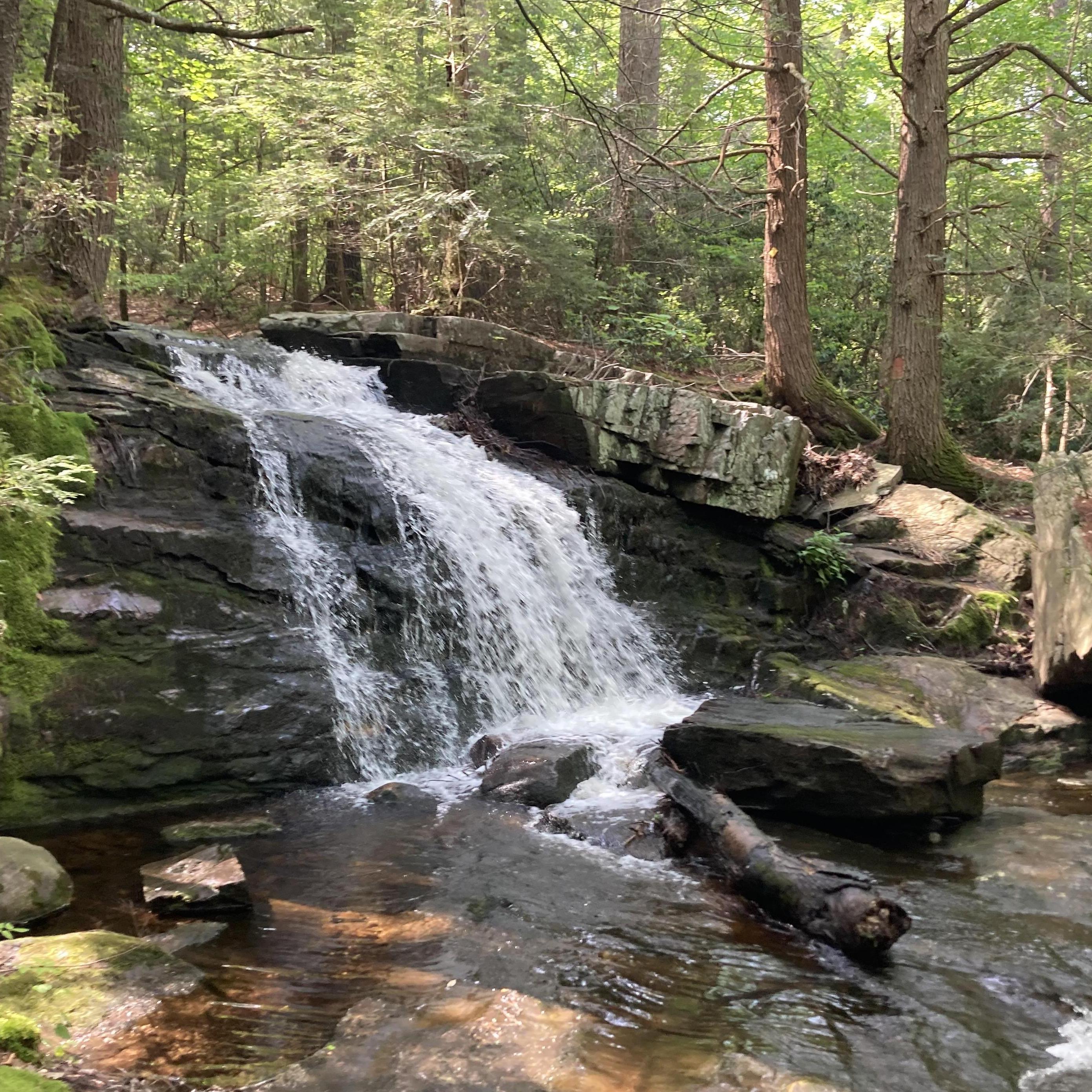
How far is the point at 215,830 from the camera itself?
211 inches

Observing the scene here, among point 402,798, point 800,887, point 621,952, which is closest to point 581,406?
point 402,798

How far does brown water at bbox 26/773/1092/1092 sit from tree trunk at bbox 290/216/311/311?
12540 mm

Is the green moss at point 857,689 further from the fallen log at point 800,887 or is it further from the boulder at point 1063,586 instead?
the fallen log at point 800,887

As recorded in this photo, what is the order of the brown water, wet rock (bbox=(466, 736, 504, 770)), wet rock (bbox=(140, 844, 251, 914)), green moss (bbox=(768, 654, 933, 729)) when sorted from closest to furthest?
the brown water
wet rock (bbox=(140, 844, 251, 914))
wet rock (bbox=(466, 736, 504, 770))
green moss (bbox=(768, 654, 933, 729))

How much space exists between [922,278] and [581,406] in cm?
511

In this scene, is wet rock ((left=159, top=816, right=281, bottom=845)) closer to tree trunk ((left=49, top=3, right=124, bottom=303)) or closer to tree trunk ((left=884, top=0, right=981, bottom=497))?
tree trunk ((left=49, top=3, right=124, bottom=303))

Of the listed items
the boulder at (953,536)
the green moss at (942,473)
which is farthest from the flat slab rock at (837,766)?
the green moss at (942,473)

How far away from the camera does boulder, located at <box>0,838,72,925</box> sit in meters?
3.95

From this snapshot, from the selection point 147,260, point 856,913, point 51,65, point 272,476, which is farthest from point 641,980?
point 147,260

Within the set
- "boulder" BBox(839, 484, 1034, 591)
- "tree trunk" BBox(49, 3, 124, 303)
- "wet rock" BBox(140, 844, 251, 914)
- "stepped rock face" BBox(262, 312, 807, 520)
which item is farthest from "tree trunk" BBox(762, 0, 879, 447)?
"wet rock" BBox(140, 844, 251, 914)

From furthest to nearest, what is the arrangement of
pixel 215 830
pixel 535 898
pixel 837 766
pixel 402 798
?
pixel 402 798
pixel 837 766
pixel 215 830
pixel 535 898

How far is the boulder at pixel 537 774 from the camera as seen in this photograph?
6.18 meters

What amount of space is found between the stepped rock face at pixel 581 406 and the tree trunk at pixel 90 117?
305 cm

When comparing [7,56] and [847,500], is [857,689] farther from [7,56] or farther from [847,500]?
[7,56]
